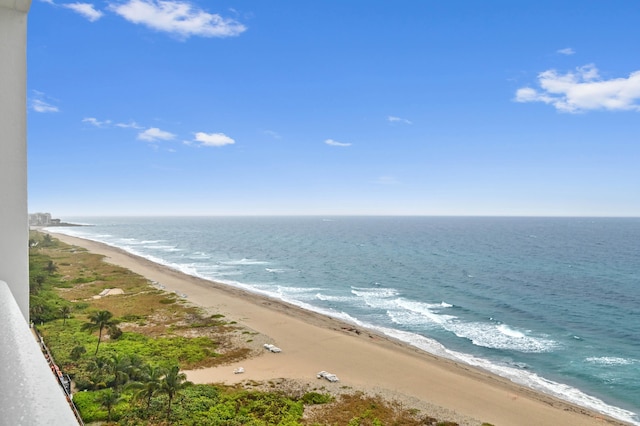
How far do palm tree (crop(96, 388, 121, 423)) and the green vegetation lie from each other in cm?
5

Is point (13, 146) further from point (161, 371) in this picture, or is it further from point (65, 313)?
point (65, 313)

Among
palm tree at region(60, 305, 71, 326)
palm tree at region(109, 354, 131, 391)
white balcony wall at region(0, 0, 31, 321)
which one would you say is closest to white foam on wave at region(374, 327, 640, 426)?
palm tree at region(109, 354, 131, 391)

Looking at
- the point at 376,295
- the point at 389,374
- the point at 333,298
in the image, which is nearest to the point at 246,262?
the point at 333,298

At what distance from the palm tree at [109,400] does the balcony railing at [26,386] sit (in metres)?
19.5

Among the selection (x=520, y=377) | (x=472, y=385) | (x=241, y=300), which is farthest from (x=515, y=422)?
(x=241, y=300)

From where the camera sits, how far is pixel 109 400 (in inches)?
689

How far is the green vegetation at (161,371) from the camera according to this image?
58.7 feet

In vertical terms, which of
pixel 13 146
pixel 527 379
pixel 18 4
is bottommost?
pixel 527 379

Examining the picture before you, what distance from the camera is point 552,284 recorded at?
172 ft

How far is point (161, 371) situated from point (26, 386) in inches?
783

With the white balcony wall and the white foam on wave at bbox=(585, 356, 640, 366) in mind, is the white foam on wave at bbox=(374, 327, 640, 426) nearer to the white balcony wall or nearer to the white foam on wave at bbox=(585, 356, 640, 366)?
the white foam on wave at bbox=(585, 356, 640, 366)

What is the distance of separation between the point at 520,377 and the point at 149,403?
22.3 meters

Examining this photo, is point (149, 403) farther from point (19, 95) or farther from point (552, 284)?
point (552, 284)

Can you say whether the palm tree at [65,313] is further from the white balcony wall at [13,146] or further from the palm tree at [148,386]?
the white balcony wall at [13,146]
